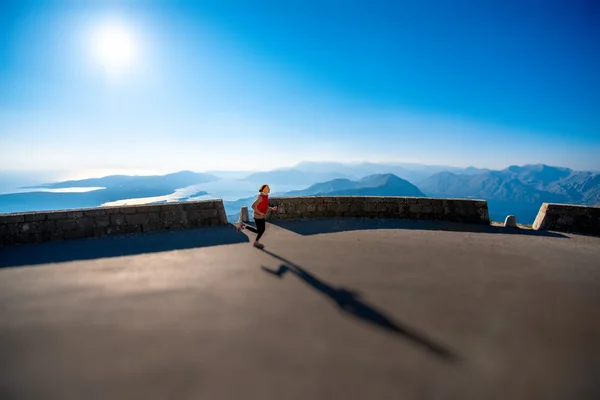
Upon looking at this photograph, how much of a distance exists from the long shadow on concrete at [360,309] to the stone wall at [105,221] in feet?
14.9

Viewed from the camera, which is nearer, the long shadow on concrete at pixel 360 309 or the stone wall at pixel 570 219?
the long shadow on concrete at pixel 360 309

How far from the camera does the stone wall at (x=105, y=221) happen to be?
6895 millimetres

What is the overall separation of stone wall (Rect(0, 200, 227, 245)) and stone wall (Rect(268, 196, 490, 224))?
249 cm

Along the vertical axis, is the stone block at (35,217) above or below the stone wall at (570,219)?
above

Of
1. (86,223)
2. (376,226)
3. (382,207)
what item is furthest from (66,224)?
(382,207)

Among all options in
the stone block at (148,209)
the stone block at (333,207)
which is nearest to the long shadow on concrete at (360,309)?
the stone block at (148,209)

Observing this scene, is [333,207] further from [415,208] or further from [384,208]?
[415,208]

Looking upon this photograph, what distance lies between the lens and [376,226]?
9.27 meters

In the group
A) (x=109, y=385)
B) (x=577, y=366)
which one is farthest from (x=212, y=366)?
(x=577, y=366)

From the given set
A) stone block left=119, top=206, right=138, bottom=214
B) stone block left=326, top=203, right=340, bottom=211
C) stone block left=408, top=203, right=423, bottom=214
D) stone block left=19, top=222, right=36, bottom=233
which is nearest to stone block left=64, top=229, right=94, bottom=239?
stone block left=19, top=222, right=36, bottom=233

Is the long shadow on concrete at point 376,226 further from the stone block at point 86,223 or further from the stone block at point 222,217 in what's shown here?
the stone block at point 86,223

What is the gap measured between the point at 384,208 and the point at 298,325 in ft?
26.6

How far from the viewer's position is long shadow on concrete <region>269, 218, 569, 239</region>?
8562 mm

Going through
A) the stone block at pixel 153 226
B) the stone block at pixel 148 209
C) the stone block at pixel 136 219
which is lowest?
the stone block at pixel 153 226
